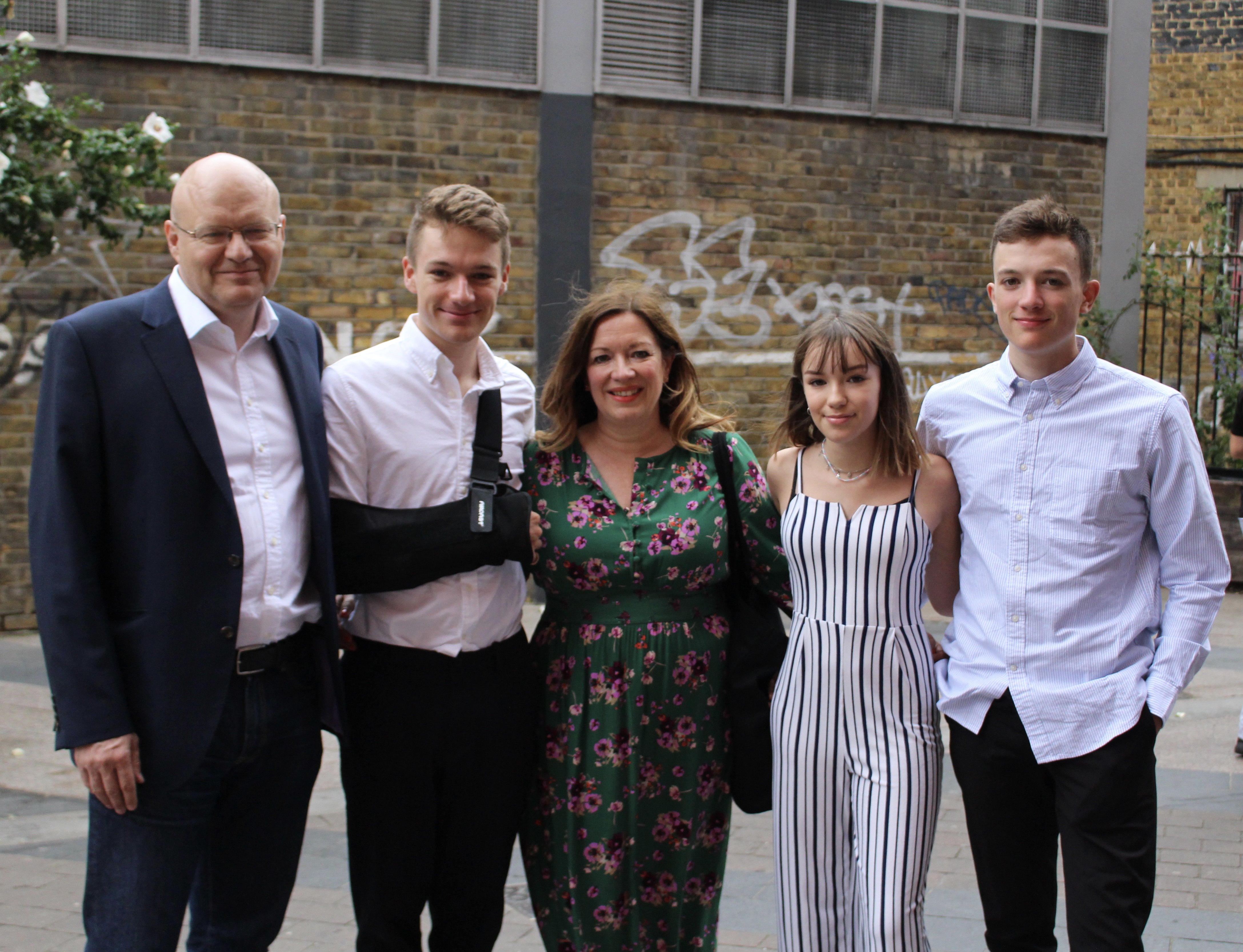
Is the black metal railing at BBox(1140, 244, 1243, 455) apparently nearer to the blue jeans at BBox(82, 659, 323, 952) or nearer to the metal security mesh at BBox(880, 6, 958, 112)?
the metal security mesh at BBox(880, 6, 958, 112)

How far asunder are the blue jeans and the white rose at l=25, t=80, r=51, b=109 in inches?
159

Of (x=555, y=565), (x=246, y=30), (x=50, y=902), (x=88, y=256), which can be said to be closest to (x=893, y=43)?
(x=246, y=30)

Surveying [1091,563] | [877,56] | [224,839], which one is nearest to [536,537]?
[224,839]

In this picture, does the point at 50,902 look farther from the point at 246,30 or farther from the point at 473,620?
the point at 246,30

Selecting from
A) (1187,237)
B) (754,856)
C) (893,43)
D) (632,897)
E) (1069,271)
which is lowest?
(754,856)

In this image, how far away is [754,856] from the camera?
4.46 meters

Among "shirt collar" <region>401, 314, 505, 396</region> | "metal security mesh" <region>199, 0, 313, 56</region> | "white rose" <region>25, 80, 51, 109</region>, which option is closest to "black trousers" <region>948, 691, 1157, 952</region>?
"shirt collar" <region>401, 314, 505, 396</region>

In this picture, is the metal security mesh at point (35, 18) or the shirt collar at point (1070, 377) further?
the metal security mesh at point (35, 18)

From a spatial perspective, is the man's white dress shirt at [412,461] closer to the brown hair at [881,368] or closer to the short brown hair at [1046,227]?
the brown hair at [881,368]

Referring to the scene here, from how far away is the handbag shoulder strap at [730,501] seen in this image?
3055 mm

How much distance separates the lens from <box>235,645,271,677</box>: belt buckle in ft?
8.32

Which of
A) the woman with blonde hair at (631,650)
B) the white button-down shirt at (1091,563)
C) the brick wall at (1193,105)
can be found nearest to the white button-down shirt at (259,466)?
the woman with blonde hair at (631,650)

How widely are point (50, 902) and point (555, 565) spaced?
2294mm

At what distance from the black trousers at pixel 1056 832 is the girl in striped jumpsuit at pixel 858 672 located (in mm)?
133
